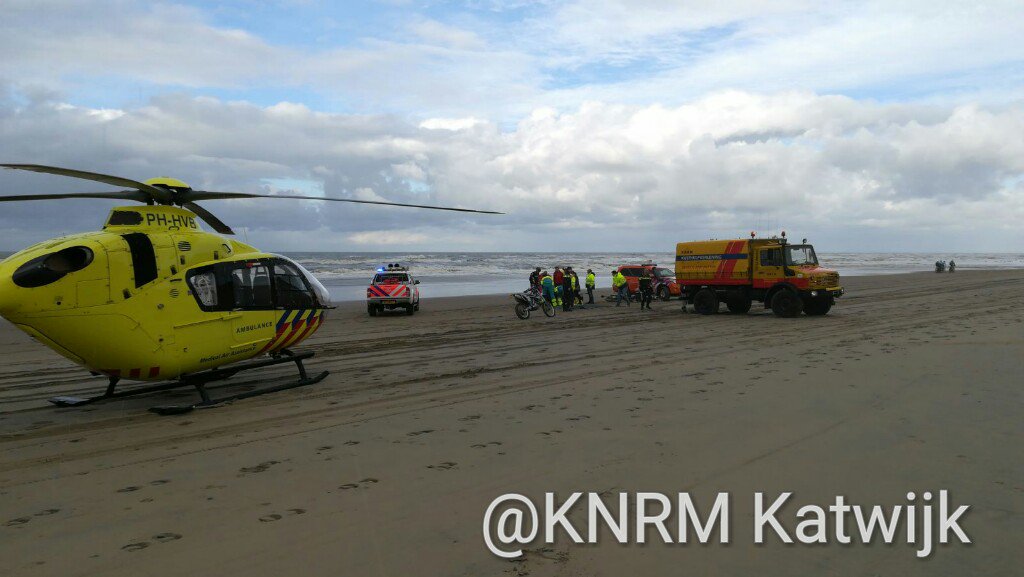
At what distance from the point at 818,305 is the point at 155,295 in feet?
58.1

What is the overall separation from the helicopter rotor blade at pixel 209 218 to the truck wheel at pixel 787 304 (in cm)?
1561

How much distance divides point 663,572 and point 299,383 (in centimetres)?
707

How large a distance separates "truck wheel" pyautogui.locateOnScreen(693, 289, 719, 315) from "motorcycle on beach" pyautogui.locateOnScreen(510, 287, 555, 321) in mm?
4880

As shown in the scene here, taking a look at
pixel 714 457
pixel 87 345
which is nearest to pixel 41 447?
pixel 87 345

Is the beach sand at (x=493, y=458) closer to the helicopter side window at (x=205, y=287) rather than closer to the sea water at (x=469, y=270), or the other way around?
the helicopter side window at (x=205, y=287)

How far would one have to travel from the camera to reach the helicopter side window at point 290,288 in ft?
31.4

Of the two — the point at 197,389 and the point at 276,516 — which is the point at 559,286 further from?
the point at 276,516

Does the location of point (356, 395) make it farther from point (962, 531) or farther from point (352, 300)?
point (352, 300)

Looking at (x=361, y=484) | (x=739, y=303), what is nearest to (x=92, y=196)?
(x=361, y=484)

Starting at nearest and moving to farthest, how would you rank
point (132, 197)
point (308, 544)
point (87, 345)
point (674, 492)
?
point (308, 544) → point (674, 492) → point (87, 345) → point (132, 197)

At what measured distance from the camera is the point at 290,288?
384 inches

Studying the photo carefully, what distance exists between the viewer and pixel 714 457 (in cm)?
576

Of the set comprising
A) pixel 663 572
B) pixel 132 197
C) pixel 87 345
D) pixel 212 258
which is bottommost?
pixel 663 572

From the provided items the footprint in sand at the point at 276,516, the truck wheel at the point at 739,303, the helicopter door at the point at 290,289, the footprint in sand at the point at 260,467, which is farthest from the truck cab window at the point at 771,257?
the footprint in sand at the point at 276,516
